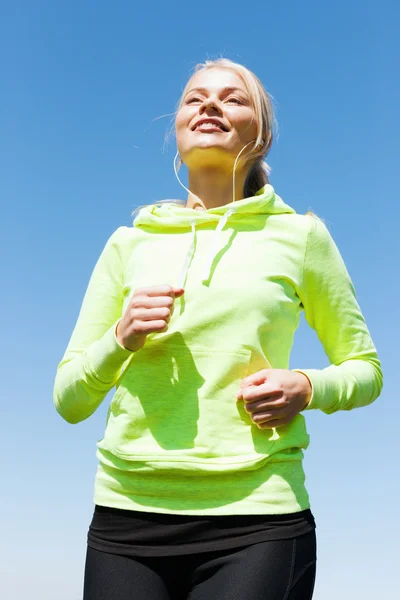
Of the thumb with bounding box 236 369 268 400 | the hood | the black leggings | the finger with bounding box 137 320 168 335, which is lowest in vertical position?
the black leggings

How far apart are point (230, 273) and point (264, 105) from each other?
929 mm

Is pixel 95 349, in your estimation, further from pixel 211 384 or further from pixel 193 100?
pixel 193 100

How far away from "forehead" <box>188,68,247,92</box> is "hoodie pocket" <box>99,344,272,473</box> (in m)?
1.22

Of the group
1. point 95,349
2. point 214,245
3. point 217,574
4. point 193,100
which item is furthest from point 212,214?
point 217,574

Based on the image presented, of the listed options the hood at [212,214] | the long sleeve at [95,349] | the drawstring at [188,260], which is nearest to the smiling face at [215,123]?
the hood at [212,214]

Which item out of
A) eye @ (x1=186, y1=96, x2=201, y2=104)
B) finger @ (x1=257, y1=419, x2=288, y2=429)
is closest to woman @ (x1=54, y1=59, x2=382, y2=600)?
finger @ (x1=257, y1=419, x2=288, y2=429)

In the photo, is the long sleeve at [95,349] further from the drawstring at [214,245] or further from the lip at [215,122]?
the lip at [215,122]

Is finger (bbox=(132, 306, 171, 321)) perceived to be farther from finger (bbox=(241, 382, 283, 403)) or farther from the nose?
the nose

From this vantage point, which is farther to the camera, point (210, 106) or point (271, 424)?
point (210, 106)

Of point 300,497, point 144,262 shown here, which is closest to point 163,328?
point 144,262

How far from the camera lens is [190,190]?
3.30 meters

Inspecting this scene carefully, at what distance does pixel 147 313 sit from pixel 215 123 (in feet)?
3.32

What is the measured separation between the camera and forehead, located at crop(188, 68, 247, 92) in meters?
3.28

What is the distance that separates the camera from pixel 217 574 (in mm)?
2492
